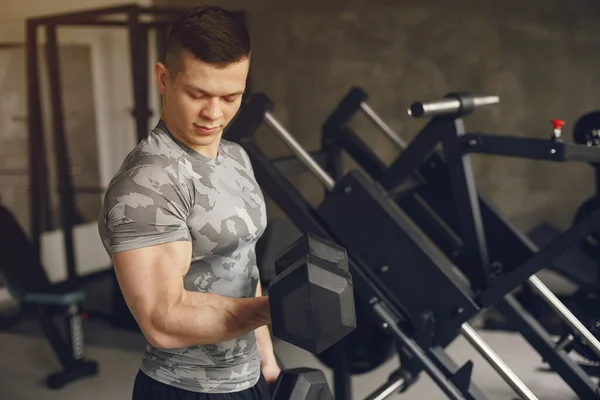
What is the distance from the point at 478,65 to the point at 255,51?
1307mm

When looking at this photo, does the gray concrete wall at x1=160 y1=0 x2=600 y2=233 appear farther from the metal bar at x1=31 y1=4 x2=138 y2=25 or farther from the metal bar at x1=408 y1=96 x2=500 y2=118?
the metal bar at x1=408 y1=96 x2=500 y2=118

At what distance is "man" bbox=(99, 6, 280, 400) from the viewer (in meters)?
0.83

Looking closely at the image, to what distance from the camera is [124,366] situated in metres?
2.73

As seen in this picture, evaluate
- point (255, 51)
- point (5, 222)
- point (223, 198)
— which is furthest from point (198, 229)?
point (255, 51)

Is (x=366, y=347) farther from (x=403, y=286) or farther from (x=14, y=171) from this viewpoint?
(x=14, y=171)

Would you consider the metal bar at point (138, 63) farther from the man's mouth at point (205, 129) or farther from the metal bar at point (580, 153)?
the man's mouth at point (205, 129)

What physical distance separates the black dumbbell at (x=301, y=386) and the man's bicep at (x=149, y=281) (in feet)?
0.95

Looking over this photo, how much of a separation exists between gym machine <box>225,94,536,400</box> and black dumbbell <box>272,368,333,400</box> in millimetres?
699

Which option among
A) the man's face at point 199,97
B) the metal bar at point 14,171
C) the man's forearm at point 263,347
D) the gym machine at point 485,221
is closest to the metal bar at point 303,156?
the gym machine at point 485,221

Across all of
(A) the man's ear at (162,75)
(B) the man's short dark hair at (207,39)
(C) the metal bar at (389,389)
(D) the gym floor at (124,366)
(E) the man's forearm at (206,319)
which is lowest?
(D) the gym floor at (124,366)

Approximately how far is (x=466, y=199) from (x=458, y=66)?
6.41 ft

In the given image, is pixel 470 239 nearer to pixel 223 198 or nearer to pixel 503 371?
pixel 503 371

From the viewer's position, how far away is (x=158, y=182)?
0.85 metres

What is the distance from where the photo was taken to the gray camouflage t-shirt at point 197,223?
Answer: 83cm
